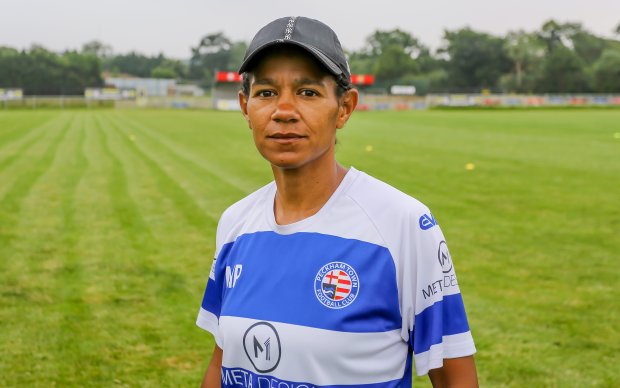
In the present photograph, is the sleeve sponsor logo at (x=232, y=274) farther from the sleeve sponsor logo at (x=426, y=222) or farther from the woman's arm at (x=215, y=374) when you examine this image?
the sleeve sponsor logo at (x=426, y=222)

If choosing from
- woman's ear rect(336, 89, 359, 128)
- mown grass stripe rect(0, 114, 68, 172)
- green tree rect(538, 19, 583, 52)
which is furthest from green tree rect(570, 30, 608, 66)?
woman's ear rect(336, 89, 359, 128)

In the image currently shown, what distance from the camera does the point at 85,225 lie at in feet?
36.6

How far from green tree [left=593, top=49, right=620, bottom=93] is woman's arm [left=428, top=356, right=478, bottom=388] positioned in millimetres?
95837

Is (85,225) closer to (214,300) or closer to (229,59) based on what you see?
(214,300)

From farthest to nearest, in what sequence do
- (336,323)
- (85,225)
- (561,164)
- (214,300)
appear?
(561,164) → (85,225) → (214,300) → (336,323)

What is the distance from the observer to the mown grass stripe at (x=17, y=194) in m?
10.6

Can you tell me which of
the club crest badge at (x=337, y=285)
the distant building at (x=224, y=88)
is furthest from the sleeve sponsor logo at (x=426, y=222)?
the distant building at (x=224, y=88)

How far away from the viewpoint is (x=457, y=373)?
85.9 inches

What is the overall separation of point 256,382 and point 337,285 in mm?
430

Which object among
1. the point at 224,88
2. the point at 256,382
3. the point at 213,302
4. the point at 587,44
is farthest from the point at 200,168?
the point at 587,44

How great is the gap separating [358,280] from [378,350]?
0.74 ft

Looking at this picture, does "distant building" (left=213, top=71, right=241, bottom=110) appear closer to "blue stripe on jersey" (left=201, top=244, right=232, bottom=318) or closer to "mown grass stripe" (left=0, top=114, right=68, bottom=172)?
"mown grass stripe" (left=0, top=114, right=68, bottom=172)

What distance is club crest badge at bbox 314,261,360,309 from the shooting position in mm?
2121

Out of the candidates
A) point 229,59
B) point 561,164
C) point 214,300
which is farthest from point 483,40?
point 214,300
